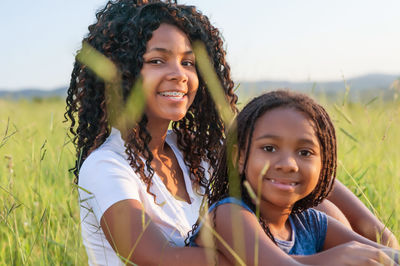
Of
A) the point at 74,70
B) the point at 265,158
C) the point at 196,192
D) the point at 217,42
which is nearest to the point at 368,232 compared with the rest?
the point at 196,192

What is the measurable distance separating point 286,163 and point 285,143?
0.07 metres

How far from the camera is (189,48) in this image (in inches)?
88.0

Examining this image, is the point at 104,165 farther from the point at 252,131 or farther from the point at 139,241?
the point at 252,131

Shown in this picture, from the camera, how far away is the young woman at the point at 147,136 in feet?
5.87

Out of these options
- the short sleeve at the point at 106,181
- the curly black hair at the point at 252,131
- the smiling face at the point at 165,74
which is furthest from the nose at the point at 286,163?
the smiling face at the point at 165,74

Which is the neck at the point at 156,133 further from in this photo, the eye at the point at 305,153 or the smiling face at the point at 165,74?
the eye at the point at 305,153

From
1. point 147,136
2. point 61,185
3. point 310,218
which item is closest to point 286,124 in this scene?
point 310,218

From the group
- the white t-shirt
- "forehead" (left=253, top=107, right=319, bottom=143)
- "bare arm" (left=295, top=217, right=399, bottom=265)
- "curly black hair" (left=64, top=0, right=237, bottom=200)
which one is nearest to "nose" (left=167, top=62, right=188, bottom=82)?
"curly black hair" (left=64, top=0, right=237, bottom=200)

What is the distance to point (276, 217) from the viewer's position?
1762 mm

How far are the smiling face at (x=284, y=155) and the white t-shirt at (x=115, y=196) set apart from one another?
1.35ft

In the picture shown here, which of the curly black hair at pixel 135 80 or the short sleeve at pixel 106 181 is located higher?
the curly black hair at pixel 135 80

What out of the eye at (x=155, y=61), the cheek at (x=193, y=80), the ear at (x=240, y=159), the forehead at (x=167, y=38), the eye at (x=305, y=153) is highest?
the forehead at (x=167, y=38)

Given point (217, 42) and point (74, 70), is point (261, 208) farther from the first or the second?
point (74, 70)

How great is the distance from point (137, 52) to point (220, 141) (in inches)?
27.1
